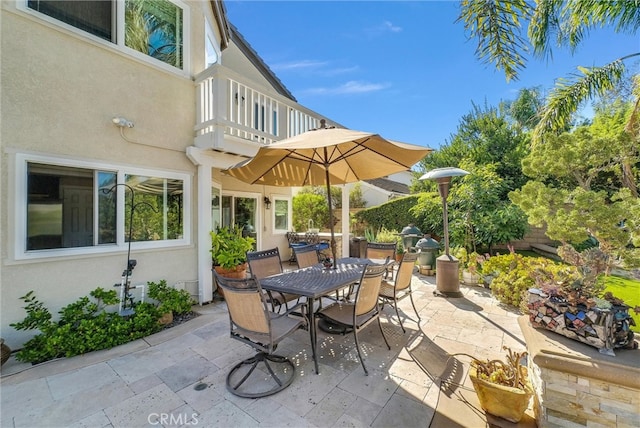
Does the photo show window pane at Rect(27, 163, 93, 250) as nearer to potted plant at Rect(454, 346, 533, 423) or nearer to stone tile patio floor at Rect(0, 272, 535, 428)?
stone tile patio floor at Rect(0, 272, 535, 428)

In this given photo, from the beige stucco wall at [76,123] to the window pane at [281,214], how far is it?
485 centimetres

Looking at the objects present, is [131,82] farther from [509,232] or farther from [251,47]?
[509,232]

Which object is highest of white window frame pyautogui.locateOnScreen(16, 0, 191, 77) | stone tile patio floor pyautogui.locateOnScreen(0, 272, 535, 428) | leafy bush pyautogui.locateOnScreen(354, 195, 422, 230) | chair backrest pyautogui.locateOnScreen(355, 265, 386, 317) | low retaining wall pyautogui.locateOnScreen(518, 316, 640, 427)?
white window frame pyautogui.locateOnScreen(16, 0, 191, 77)

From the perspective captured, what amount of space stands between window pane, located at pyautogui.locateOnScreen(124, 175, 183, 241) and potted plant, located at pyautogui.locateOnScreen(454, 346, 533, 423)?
228 inches

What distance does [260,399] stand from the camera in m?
2.82

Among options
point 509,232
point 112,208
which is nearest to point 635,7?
point 509,232

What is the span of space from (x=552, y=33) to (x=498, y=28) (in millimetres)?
1870

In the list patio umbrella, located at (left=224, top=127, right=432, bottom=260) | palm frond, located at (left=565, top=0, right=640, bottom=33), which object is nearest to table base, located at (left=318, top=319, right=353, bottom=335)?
patio umbrella, located at (left=224, top=127, right=432, bottom=260)

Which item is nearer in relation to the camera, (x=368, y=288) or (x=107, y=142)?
(x=368, y=288)

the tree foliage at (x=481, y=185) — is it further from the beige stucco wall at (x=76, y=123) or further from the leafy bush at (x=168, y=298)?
the beige stucco wall at (x=76, y=123)

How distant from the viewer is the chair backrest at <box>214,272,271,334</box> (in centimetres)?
285

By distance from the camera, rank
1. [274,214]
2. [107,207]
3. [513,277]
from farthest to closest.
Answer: [274,214] < [513,277] < [107,207]

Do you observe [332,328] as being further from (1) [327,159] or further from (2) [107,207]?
(2) [107,207]

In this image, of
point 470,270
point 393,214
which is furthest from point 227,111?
point 393,214
